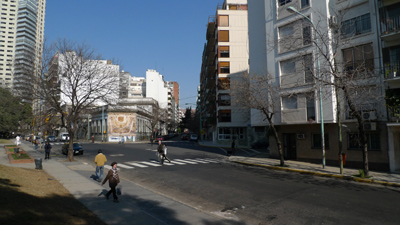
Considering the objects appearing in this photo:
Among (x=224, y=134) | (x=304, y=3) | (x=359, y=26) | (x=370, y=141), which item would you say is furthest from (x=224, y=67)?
(x=370, y=141)

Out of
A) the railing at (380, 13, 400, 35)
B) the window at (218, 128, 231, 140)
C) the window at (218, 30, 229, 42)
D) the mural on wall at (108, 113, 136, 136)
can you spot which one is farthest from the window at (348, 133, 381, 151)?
the mural on wall at (108, 113, 136, 136)

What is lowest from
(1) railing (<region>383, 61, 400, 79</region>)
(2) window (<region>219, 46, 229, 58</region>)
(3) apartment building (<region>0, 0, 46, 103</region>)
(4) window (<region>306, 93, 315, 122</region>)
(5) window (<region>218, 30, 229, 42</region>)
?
(4) window (<region>306, 93, 315, 122</region>)

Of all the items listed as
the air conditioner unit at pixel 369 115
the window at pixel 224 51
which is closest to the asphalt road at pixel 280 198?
the air conditioner unit at pixel 369 115

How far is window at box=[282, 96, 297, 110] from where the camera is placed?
20495 mm

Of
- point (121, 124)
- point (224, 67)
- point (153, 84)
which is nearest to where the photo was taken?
point (224, 67)

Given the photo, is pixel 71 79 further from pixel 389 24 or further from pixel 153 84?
pixel 153 84

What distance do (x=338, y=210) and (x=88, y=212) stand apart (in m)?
7.13

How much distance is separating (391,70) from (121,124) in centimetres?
5606

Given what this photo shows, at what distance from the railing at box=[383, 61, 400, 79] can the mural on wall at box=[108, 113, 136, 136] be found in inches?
2180

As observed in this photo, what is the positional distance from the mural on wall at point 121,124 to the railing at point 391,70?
182 ft

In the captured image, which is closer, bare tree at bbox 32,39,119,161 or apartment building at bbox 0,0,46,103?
bare tree at bbox 32,39,119,161

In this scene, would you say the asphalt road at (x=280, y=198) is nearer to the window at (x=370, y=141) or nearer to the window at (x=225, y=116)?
the window at (x=370, y=141)

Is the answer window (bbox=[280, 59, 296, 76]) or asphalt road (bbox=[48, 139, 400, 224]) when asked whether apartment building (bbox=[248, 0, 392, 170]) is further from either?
asphalt road (bbox=[48, 139, 400, 224])

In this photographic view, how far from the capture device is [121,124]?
62875mm
